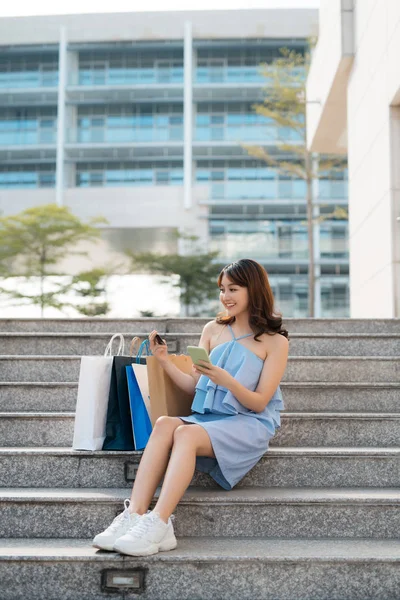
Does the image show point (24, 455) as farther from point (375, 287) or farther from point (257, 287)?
point (375, 287)

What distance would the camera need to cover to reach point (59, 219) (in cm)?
1964

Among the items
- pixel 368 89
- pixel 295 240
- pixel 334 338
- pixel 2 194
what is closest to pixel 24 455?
pixel 334 338

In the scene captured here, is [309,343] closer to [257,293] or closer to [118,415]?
[257,293]

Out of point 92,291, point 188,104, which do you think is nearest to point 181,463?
point 92,291

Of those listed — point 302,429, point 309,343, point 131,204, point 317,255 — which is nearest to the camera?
point 302,429

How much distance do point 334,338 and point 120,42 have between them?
27.6 m

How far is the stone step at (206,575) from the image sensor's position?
105 inches

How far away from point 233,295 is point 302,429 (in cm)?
84

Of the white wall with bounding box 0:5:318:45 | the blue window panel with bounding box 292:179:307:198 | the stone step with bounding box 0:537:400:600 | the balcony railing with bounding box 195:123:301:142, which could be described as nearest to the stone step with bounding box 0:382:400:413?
the stone step with bounding box 0:537:400:600

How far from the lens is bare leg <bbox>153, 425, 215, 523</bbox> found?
278cm

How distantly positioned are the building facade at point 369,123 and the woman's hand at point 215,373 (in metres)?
3.68

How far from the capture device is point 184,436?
2943 mm

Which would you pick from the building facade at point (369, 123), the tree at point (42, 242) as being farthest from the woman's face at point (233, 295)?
the tree at point (42, 242)

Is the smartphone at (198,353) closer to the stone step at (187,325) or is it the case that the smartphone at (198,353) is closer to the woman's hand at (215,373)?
the woman's hand at (215,373)
